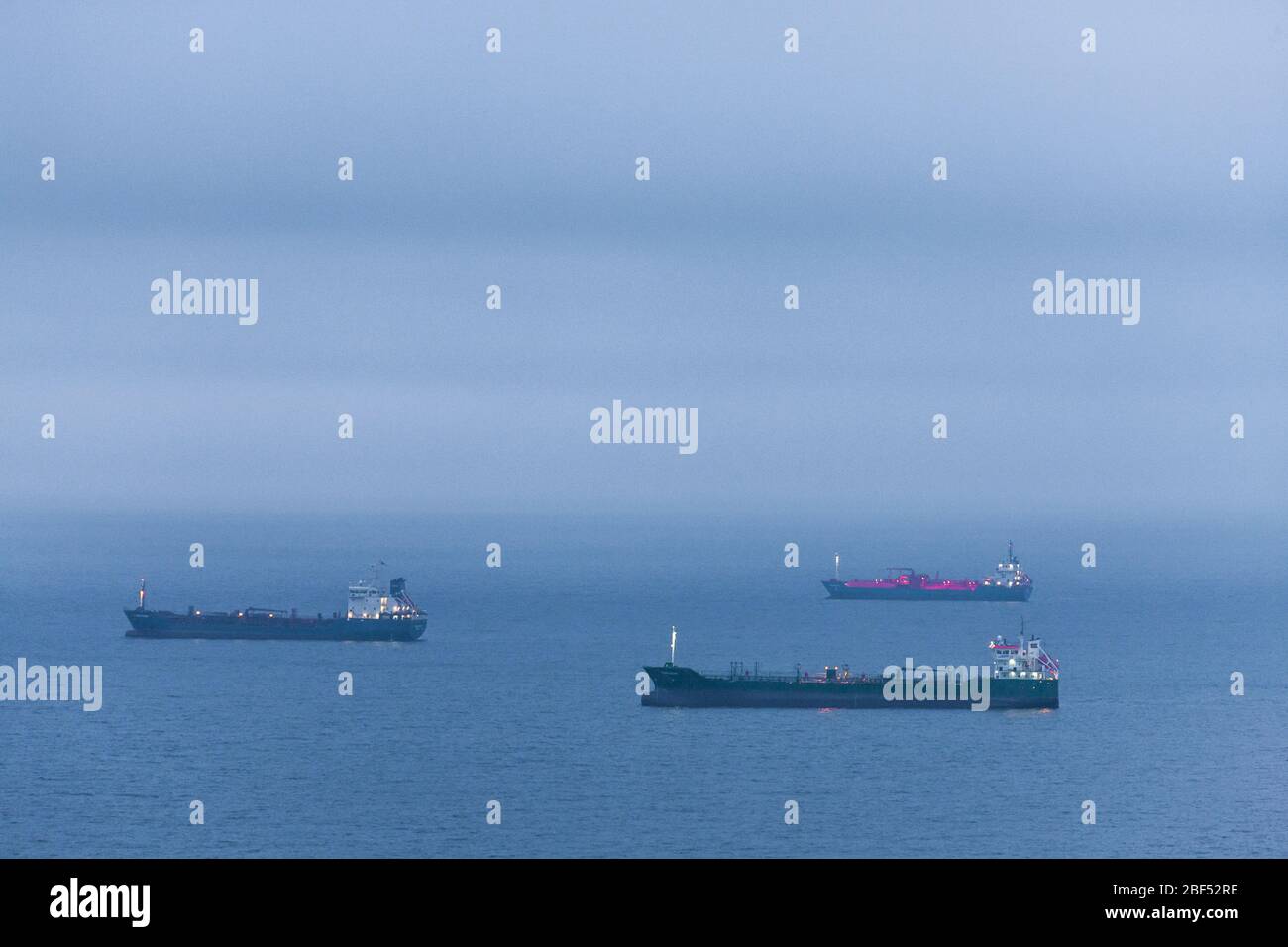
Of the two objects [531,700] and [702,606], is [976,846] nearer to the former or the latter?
Result: [531,700]

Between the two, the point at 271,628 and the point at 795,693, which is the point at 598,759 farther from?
the point at 271,628

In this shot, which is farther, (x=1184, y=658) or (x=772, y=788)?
(x=1184, y=658)

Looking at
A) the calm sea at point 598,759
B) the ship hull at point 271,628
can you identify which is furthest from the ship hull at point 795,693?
the ship hull at point 271,628

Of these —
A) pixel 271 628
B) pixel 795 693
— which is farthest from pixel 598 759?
pixel 271 628

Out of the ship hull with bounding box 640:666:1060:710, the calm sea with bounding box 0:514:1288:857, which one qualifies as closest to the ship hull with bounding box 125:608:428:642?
the calm sea with bounding box 0:514:1288:857

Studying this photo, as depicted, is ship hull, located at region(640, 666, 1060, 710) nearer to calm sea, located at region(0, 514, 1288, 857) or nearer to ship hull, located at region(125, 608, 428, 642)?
calm sea, located at region(0, 514, 1288, 857)
